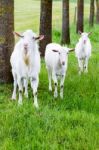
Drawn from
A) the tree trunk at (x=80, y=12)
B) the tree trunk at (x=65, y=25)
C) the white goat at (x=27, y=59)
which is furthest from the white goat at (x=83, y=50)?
the tree trunk at (x=80, y=12)

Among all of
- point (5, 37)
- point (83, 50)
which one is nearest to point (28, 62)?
point (5, 37)

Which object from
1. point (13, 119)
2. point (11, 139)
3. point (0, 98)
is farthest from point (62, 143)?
point (0, 98)

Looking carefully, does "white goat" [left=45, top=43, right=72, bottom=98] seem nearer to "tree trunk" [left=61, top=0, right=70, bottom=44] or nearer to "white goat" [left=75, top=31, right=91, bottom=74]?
"white goat" [left=75, top=31, right=91, bottom=74]

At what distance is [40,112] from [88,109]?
133cm

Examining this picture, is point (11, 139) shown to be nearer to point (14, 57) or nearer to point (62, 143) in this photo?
point (62, 143)

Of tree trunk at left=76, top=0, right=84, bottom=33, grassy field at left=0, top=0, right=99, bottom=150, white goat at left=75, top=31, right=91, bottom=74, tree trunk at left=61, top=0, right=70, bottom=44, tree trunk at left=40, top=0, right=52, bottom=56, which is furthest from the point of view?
tree trunk at left=76, top=0, right=84, bottom=33

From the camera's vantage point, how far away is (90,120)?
994cm

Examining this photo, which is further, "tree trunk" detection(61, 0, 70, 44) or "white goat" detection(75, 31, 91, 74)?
"tree trunk" detection(61, 0, 70, 44)

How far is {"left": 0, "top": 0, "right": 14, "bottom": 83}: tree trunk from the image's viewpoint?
13.4 m

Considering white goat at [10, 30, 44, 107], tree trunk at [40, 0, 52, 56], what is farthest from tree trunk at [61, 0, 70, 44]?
white goat at [10, 30, 44, 107]

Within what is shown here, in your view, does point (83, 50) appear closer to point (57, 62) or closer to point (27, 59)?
point (57, 62)

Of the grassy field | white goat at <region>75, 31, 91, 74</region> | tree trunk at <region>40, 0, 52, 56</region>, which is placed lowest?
the grassy field

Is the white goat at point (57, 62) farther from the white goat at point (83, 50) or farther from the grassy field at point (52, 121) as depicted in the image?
the white goat at point (83, 50)

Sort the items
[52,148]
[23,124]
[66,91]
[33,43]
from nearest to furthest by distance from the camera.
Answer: [52,148] → [23,124] → [33,43] → [66,91]
